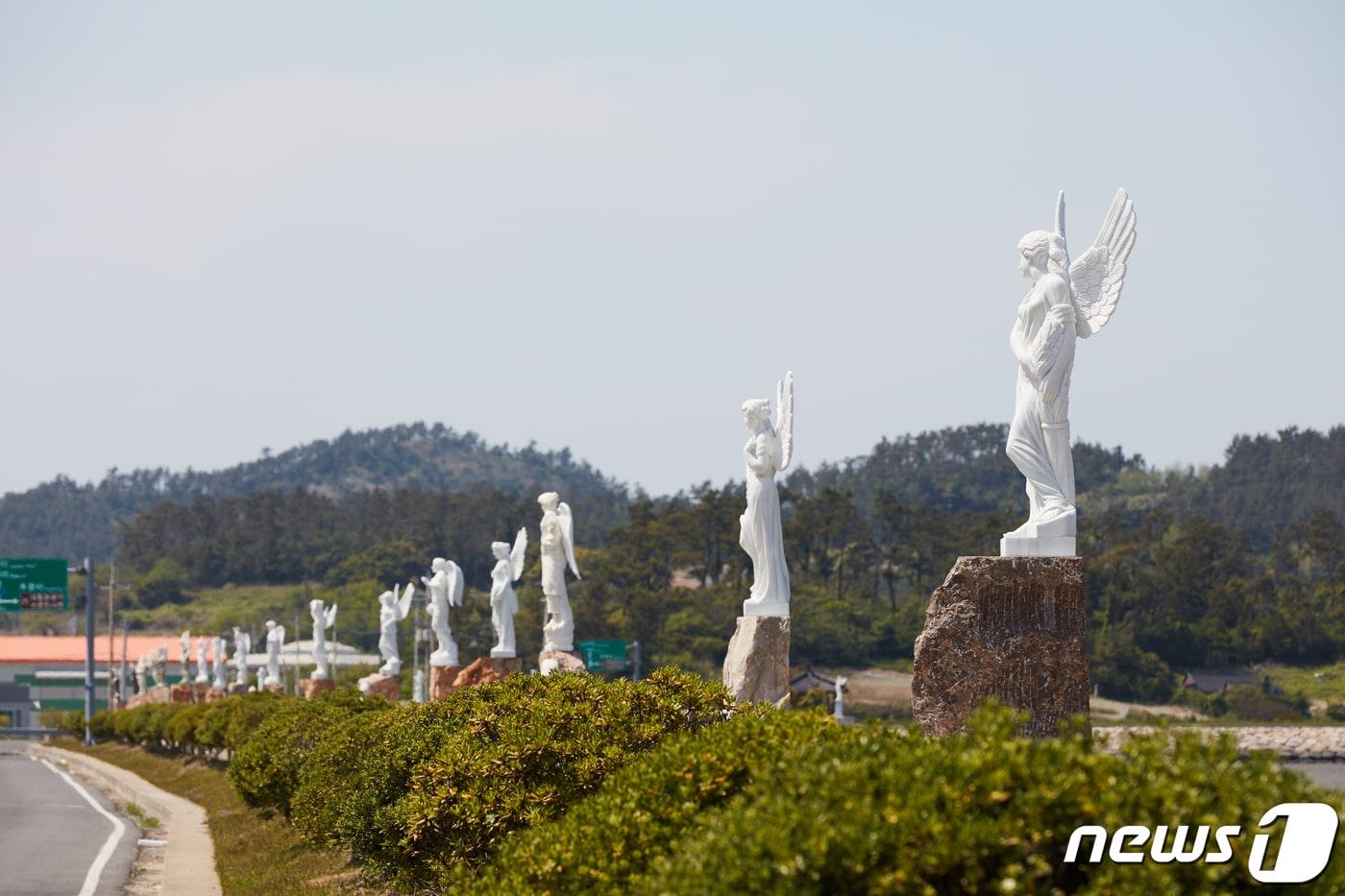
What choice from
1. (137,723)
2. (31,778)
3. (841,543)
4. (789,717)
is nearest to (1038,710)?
(789,717)

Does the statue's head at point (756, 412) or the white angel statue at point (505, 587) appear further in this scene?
the white angel statue at point (505, 587)

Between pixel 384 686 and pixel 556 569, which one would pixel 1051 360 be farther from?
pixel 384 686

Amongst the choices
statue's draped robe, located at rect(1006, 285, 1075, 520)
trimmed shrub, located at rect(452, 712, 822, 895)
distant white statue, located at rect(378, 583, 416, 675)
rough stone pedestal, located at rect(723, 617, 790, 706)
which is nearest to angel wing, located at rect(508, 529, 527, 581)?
distant white statue, located at rect(378, 583, 416, 675)

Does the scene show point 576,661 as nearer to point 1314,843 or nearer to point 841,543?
point 1314,843

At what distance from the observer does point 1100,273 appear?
10609mm

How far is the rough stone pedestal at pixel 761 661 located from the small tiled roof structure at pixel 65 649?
69.5 metres

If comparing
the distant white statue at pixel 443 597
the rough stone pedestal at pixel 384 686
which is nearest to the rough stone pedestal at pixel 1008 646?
the distant white statue at pixel 443 597

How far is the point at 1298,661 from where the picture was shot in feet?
180

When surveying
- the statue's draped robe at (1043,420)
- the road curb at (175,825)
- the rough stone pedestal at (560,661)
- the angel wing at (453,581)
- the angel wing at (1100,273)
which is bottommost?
the road curb at (175,825)

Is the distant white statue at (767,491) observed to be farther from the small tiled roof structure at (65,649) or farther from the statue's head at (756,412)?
the small tiled roof structure at (65,649)

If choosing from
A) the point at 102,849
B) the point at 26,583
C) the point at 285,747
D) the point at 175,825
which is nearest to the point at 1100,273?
the point at 285,747

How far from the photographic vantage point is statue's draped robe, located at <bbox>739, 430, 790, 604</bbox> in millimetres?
15391

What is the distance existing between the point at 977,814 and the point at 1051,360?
614cm

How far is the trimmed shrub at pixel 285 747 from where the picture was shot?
54.9 ft
